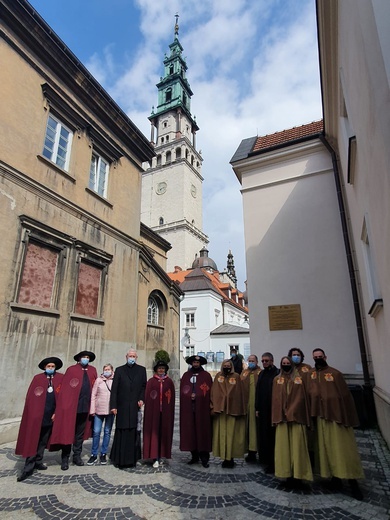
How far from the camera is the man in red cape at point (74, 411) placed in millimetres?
5250

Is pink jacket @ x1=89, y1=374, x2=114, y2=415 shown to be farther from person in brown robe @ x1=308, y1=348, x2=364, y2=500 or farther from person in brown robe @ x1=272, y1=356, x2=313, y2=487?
person in brown robe @ x1=308, y1=348, x2=364, y2=500

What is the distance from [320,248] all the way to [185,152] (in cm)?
5841

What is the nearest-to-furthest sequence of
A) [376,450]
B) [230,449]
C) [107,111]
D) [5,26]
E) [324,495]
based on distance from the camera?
[324,495]
[230,449]
[376,450]
[5,26]
[107,111]

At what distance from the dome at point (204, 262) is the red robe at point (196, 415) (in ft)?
157

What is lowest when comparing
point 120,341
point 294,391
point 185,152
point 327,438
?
point 327,438

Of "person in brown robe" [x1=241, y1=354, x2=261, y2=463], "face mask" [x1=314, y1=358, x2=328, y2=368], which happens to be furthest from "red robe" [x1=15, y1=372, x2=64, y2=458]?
"face mask" [x1=314, y1=358, x2=328, y2=368]

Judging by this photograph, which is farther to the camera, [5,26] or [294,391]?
[5,26]

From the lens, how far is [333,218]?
9945 mm

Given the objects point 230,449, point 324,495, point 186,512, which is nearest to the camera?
point 186,512

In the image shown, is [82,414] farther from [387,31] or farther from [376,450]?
[387,31]

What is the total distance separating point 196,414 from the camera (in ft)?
18.8

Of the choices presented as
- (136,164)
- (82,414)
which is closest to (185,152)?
(136,164)

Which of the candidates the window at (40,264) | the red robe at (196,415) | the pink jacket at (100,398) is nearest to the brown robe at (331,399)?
the red robe at (196,415)

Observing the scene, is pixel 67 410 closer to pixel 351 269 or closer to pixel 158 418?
pixel 158 418
